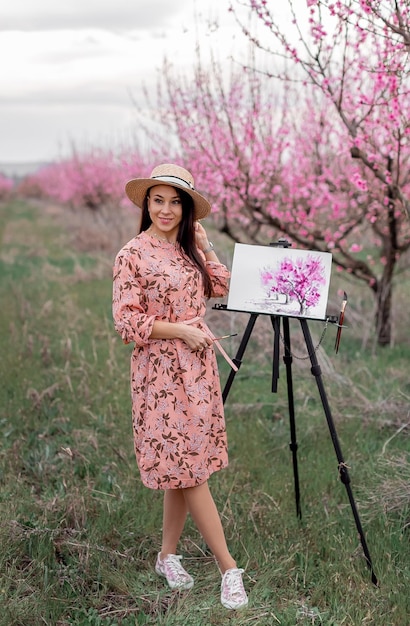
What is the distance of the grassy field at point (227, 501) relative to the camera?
3.02 meters

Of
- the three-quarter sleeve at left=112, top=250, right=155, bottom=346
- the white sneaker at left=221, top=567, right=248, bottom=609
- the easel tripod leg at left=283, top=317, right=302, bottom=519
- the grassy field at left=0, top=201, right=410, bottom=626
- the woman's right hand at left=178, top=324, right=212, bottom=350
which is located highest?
the three-quarter sleeve at left=112, top=250, right=155, bottom=346

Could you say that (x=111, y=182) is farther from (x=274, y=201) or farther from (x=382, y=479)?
(x=382, y=479)

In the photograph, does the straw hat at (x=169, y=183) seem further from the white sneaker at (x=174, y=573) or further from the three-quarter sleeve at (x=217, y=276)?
the white sneaker at (x=174, y=573)

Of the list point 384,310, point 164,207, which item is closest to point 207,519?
point 164,207

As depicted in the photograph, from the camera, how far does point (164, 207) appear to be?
2.95 metres

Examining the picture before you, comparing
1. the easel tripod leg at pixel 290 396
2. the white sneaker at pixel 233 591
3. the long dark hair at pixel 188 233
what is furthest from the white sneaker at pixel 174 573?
the long dark hair at pixel 188 233

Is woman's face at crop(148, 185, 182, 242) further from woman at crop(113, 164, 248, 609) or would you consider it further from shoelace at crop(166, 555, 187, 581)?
shoelace at crop(166, 555, 187, 581)

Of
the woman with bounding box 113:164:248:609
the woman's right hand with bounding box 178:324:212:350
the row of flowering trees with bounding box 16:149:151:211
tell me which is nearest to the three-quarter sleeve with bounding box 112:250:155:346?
the woman with bounding box 113:164:248:609

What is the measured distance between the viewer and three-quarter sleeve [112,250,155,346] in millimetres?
2820

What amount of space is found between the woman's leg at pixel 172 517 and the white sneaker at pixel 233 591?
1.16ft

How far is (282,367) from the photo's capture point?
21.2 ft

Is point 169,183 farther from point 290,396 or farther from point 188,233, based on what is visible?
point 290,396

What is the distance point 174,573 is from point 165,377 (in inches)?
37.6

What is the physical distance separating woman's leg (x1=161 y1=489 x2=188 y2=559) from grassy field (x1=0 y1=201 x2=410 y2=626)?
0.17 meters
